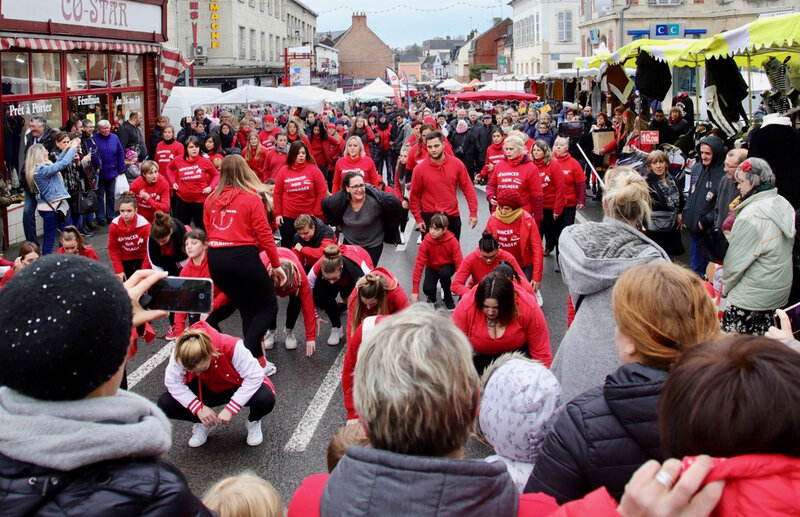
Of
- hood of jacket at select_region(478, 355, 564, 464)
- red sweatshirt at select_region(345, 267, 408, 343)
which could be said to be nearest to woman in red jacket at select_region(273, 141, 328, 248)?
red sweatshirt at select_region(345, 267, 408, 343)

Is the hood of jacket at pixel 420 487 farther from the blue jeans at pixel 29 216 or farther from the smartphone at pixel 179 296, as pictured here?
the blue jeans at pixel 29 216

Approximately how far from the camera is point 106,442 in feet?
4.79

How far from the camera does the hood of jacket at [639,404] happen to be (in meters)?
1.99

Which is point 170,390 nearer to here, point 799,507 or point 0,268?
point 0,268

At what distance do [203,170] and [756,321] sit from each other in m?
7.34

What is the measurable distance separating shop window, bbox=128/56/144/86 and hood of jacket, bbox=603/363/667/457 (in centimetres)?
1725

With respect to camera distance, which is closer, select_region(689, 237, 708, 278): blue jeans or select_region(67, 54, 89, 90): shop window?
select_region(689, 237, 708, 278): blue jeans

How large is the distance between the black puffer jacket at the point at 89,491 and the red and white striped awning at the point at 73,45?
11.9m

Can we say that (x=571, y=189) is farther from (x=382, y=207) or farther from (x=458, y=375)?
(x=458, y=375)

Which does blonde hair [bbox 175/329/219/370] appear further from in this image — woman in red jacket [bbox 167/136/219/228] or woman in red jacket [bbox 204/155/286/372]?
woman in red jacket [bbox 167/136/219/228]

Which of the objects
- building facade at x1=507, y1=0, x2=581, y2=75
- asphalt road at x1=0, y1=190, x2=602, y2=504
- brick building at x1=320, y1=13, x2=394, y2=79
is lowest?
asphalt road at x1=0, y1=190, x2=602, y2=504

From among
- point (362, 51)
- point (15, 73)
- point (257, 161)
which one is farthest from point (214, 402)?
point (362, 51)

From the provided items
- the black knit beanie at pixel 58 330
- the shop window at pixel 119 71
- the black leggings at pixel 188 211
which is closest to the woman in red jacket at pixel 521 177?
the black leggings at pixel 188 211

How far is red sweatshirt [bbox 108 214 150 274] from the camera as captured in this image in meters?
7.21
